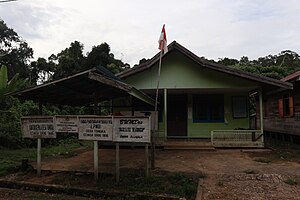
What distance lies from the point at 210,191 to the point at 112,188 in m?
2.02

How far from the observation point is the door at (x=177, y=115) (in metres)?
14.7

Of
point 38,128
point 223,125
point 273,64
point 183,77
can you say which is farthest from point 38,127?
point 273,64

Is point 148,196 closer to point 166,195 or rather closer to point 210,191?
point 166,195

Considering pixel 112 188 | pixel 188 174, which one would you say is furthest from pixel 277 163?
pixel 112 188

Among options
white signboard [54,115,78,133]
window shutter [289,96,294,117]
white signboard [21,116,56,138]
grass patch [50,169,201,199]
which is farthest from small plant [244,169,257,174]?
window shutter [289,96,294,117]

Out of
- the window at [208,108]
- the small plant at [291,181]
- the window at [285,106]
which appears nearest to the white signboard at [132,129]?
the small plant at [291,181]

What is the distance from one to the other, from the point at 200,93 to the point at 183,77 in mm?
2070

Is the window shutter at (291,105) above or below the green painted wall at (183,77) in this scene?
below

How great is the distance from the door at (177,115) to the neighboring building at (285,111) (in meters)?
5.21

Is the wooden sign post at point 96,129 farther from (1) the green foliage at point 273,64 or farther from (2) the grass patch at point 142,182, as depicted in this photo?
(1) the green foliage at point 273,64

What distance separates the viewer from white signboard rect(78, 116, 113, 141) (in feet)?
21.4

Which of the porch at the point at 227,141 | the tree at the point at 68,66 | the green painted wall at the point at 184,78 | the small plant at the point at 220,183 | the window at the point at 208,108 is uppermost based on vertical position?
the tree at the point at 68,66

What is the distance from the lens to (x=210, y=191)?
221 inches

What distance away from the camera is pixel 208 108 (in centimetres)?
1459
